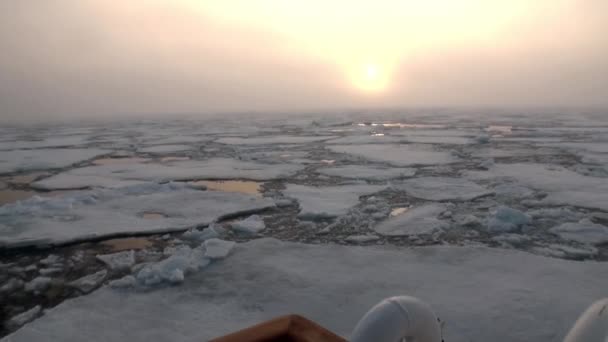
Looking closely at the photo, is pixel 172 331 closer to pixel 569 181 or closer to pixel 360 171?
pixel 360 171

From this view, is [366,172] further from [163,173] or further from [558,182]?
[163,173]

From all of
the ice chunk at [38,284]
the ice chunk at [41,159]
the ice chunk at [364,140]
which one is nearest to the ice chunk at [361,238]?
the ice chunk at [38,284]

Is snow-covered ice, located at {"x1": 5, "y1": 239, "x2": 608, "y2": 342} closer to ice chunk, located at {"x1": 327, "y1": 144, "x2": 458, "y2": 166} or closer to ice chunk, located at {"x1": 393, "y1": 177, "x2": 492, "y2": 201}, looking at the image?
ice chunk, located at {"x1": 393, "y1": 177, "x2": 492, "y2": 201}

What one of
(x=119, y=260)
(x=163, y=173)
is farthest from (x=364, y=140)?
(x=119, y=260)

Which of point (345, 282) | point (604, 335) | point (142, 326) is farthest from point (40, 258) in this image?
point (604, 335)

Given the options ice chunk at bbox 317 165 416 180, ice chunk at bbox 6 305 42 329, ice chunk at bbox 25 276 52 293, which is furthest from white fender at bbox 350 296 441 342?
ice chunk at bbox 317 165 416 180

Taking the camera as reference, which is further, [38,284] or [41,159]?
[41,159]
